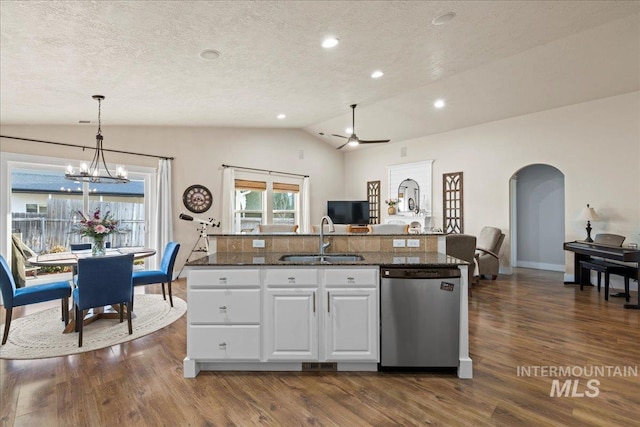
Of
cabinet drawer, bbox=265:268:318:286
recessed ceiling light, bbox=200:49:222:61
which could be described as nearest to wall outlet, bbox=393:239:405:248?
cabinet drawer, bbox=265:268:318:286

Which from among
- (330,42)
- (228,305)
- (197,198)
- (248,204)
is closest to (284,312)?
(228,305)

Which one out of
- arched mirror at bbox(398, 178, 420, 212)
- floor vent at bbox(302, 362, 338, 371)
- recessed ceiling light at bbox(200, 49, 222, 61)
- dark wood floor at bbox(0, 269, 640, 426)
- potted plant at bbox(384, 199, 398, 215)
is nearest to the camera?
dark wood floor at bbox(0, 269, 640, 426)

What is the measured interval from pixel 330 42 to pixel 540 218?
6511mm

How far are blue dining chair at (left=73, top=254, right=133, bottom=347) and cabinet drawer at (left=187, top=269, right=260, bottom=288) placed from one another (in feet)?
4.12

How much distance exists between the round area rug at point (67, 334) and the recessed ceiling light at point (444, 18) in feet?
13.8

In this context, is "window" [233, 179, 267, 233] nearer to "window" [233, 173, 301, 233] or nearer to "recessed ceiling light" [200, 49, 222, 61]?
"window" [233, 173, 301, 233]

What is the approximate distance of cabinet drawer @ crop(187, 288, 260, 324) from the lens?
A: 97.1 inches

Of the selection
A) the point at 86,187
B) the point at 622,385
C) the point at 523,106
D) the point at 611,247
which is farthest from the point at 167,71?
the point at 611,247

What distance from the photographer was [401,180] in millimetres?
8055

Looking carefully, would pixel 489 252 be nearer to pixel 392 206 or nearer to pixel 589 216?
pixel 589 216

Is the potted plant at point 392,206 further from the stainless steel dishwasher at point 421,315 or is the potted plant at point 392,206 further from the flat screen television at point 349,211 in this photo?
the stainless steel dishwasher at point 421,315

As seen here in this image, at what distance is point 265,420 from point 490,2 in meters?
3.70

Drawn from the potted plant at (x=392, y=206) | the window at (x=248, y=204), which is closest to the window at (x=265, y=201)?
the window at (x=248, y=204)

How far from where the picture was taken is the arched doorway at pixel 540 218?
691 cm
